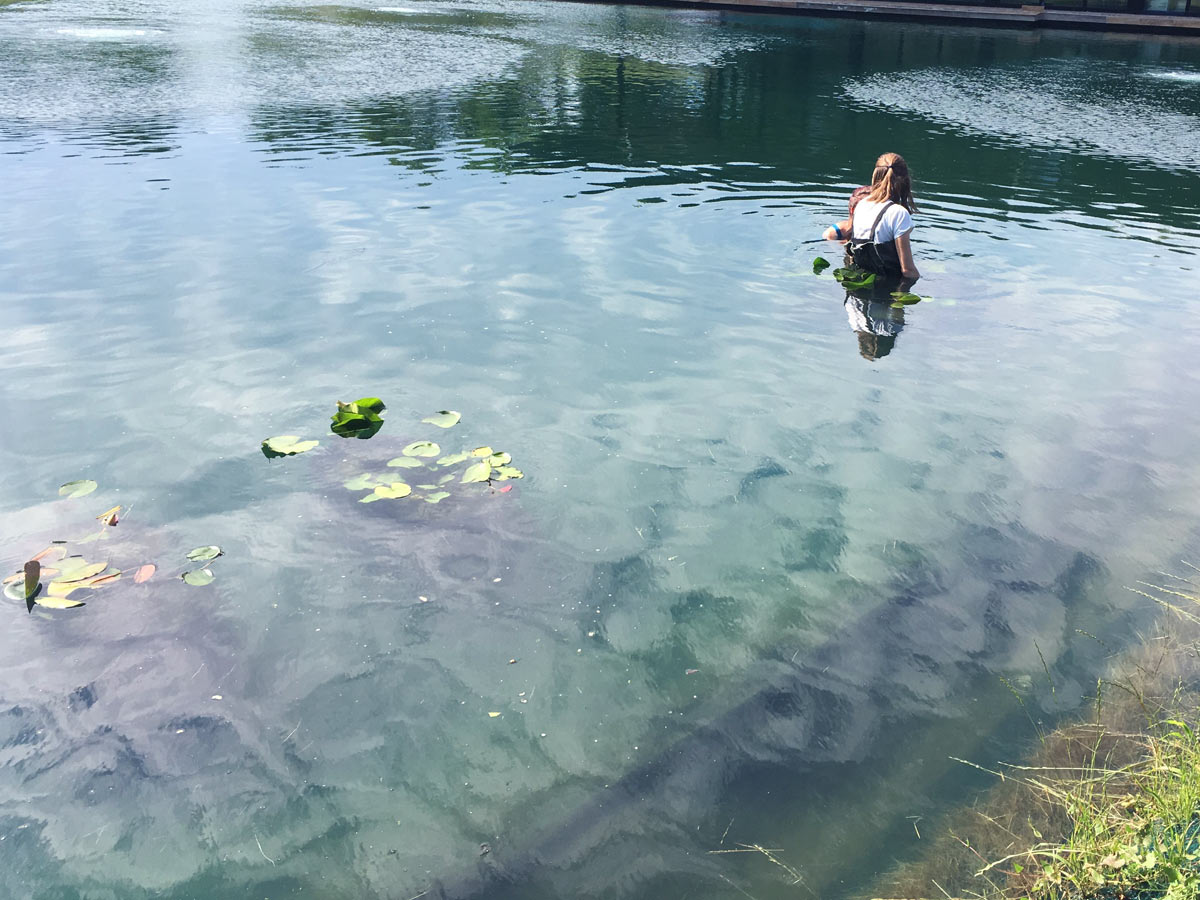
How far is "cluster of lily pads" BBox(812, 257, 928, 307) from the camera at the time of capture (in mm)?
10648

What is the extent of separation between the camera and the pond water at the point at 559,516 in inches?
167

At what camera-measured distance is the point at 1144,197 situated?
53.2ft

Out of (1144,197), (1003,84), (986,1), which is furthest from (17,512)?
(986,1)

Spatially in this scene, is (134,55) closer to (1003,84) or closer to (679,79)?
(679,79)

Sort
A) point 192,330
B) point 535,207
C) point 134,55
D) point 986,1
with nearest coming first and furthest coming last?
point 192,330, point 535,207, point 134,55, point 986,1

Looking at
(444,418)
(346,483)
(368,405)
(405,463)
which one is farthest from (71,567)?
(444,418)

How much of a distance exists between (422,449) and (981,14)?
164 feet

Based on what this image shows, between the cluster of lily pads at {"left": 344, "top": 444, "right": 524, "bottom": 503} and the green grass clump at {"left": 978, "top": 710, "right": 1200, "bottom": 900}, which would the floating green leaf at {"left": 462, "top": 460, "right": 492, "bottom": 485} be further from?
the green grass clump at {"left": 978, "top": 710, "right": 1200, "bottom": 900}

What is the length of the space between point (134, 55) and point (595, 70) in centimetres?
1456

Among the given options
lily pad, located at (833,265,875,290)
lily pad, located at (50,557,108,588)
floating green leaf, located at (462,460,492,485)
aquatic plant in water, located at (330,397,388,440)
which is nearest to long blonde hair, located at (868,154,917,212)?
lily pad, located at (833,265,875,290)

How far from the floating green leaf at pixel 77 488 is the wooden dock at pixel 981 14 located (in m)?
49.4

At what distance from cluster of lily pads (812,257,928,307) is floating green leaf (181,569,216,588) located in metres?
8.01

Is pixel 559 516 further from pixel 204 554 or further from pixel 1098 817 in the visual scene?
pixel 1098 817

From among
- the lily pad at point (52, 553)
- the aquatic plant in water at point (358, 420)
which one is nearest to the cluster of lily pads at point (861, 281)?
the aquatic plant in water at point (358, 420)
